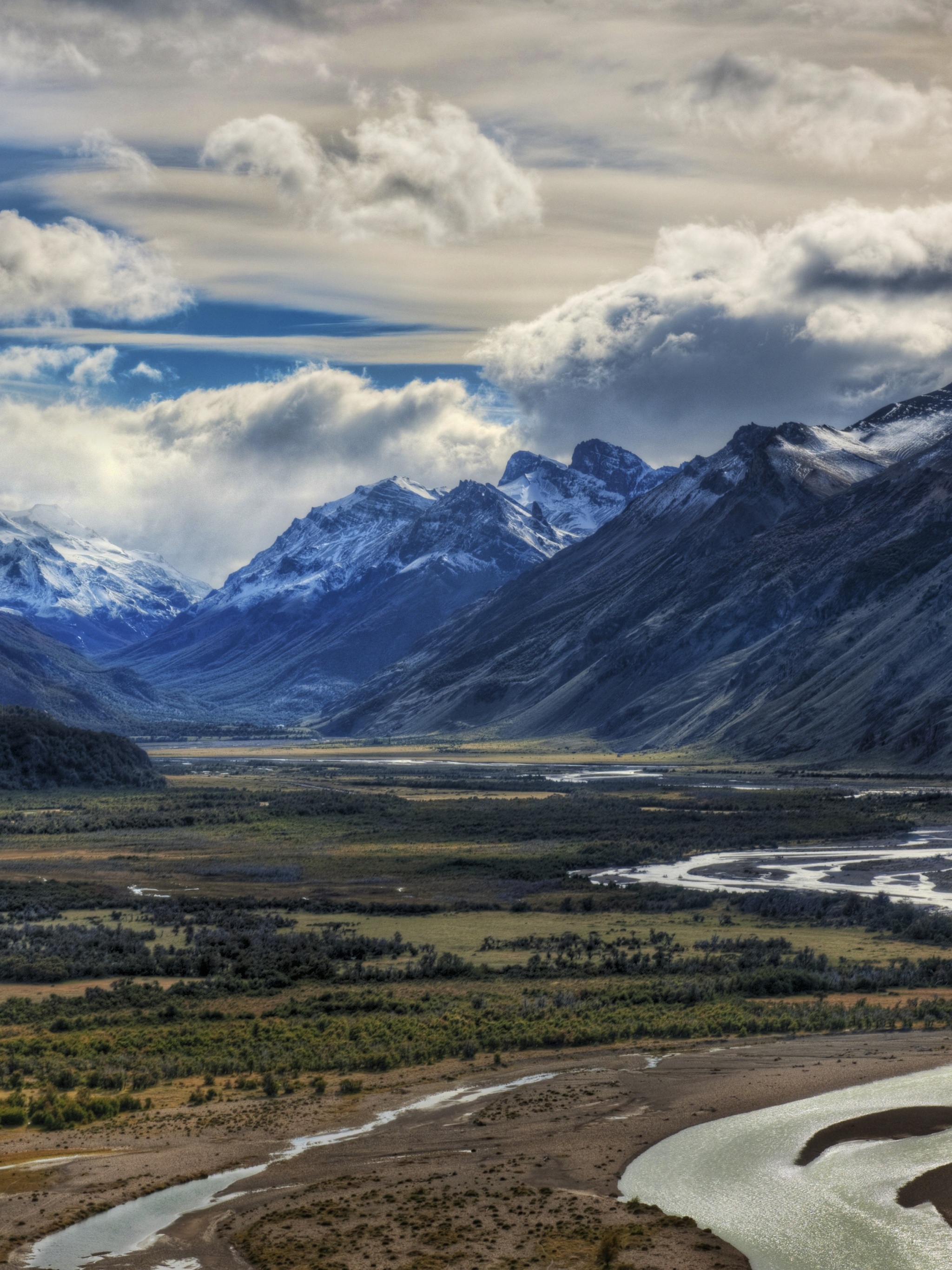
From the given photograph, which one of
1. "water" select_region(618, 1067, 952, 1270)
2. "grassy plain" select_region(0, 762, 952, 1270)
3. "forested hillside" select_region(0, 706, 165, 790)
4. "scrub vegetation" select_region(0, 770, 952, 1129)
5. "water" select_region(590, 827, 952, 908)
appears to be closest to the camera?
"water" select_region(618, 1067, 952, 1270)

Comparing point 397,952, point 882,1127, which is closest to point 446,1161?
point 882,1127

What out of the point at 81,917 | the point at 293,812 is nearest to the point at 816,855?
the point at 81,917

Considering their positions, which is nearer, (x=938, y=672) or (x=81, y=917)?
(x=81, y=917)

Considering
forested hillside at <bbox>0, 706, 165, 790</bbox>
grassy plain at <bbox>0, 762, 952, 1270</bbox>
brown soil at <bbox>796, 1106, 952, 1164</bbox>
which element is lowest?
forested hillside at <bbox>0, 706, 165, 790</bbox>

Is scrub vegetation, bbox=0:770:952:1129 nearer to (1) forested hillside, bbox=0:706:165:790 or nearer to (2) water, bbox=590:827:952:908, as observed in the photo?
(2) water, bbox=590:827:952:908

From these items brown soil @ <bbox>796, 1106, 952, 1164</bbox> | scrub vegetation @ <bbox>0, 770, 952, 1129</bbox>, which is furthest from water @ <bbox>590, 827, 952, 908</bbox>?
brown soil @ <bbox>796, 1106, 952, 1164</bbox>

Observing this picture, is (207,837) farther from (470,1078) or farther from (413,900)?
(470,1078)

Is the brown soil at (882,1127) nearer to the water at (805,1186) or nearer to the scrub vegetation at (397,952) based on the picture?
the water at (805,1186)
